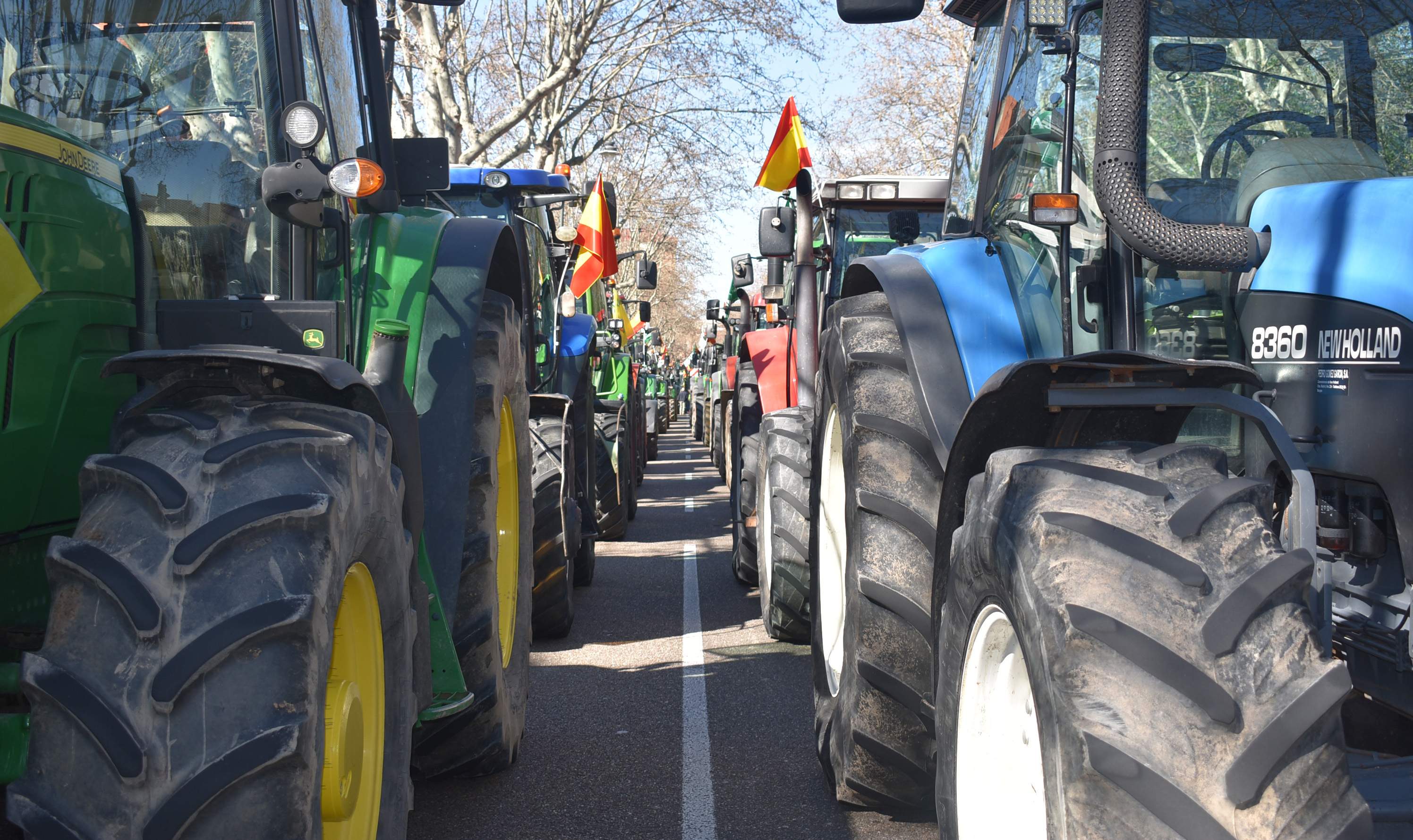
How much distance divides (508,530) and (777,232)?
147 inches

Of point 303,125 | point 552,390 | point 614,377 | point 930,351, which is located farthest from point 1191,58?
point 614,377

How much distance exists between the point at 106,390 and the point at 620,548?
8774 mm

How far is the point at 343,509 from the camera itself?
7.55ft

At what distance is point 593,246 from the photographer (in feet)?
40.0

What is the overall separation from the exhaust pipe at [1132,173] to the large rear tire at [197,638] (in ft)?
5.31

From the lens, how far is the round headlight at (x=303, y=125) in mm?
2900

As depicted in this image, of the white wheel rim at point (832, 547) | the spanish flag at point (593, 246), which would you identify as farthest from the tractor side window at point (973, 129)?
the spanish flag at point (593, 246)

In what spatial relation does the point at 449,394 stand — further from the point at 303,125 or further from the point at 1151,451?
the point at 1151,451

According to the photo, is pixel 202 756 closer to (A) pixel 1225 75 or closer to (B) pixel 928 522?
(B) pixel 928 522

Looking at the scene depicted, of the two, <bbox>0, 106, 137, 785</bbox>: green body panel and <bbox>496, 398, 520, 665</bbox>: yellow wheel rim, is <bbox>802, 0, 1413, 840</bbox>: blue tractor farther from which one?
<bbox>0, 106, 137, 785</bbox>: green body panel

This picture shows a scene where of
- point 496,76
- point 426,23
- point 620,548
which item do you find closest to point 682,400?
point 496,76

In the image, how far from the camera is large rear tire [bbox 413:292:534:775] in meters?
3.79

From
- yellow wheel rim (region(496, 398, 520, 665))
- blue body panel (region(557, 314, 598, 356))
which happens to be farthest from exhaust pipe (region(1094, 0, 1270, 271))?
blue body panel (region(557, 314, 598, 356))

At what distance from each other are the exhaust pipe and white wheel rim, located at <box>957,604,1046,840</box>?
2.73 ft
